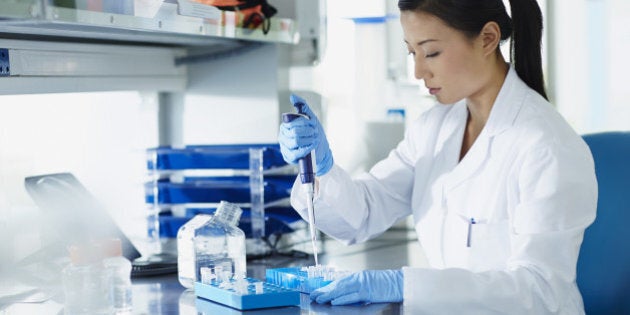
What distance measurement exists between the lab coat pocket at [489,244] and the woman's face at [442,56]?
0.94 feet

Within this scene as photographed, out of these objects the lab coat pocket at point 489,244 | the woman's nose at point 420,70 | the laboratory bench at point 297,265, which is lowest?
the laboratory bench at point 297,265

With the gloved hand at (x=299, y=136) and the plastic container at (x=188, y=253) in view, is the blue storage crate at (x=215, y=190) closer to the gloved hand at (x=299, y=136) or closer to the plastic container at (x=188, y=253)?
the plastic container at (x=188, y=253)

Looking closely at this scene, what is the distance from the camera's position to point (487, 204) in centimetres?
201

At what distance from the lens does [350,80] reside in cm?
310

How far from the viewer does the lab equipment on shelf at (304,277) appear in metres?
1.84

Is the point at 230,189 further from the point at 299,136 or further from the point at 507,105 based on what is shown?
the point at 507,105

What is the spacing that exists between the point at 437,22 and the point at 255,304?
2.41 feet

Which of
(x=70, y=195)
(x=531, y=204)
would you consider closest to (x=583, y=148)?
(x=531, y=204)

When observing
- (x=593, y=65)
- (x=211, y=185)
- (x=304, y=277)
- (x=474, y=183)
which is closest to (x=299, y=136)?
(x=304, y=277)

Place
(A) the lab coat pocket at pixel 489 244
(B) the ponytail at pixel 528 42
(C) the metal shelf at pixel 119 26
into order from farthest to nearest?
(B) the ponytail at pixel 528 42, (A) the lab coat pocket at pixel 489 244, (C) the metal shelf at pixel 119 26

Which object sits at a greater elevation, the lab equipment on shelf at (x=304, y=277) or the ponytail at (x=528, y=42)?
the ponytail at (x=528, y=42)

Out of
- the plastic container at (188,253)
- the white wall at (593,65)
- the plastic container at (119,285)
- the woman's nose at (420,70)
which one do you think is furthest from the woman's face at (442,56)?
the white wall at (593,65)

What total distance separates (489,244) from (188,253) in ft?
2.09

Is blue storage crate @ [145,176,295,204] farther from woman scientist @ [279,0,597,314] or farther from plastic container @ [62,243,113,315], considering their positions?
plastic container @ [62,243,113,315]
